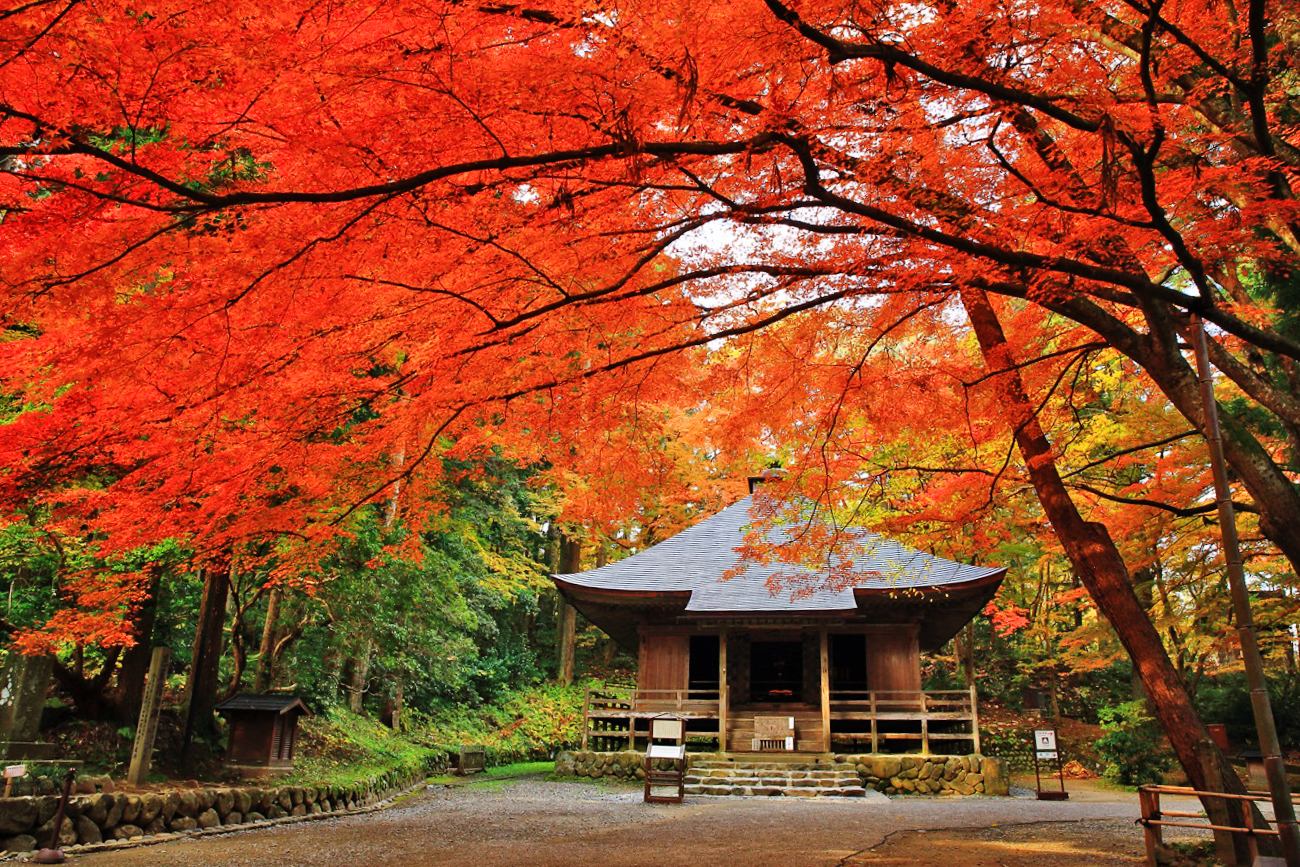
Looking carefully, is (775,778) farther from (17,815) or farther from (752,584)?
(17,815)

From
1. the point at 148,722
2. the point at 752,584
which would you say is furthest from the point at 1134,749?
the point at 148,722

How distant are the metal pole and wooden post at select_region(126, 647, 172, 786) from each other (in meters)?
8.45

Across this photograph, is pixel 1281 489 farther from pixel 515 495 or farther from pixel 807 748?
pixel 515 495

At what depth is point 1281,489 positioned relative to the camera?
5238 millimetres

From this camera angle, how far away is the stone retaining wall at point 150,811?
18.6ft

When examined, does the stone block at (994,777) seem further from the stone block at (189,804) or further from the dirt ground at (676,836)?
the stone block at (189,804)

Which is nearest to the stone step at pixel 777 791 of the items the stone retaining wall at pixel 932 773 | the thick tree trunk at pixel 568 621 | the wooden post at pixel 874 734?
the stone retaining wall at pixel 932 773

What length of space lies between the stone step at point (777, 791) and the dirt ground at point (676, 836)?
1.50 feet

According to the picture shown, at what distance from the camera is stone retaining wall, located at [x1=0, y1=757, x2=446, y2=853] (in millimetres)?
5676

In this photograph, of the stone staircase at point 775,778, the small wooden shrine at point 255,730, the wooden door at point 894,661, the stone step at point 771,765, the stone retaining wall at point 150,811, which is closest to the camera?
the stone retaining wall at point 150,811

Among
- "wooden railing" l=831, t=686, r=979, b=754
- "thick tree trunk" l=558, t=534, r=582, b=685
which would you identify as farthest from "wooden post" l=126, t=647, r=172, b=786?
"thick tree trunk" l=558, t=534, r=582, b=685

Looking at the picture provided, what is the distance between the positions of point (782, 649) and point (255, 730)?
35.4ft

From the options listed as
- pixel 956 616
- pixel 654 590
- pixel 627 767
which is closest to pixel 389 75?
pixel 654 590

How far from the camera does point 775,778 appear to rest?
40.0ft
